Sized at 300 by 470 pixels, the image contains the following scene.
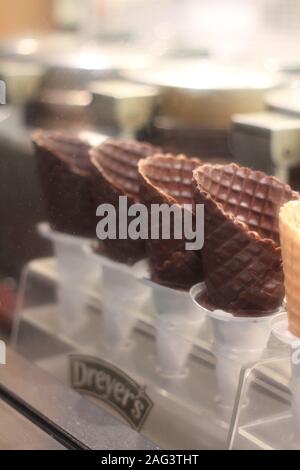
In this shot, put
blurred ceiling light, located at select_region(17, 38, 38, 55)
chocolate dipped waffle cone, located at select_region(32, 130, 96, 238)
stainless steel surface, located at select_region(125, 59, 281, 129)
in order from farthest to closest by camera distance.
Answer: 1. blurred ceiling light, located at select_region(17, 38, 38, 55)
2. stainless steel surface, located at select_region(125, 59, 281, 129)
3. chocolate dipped waffle cone, located at select_region(32, 130, 96, 238)

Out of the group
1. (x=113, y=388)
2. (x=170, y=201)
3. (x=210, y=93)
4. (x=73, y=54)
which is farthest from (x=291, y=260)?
(x=73, y=54)

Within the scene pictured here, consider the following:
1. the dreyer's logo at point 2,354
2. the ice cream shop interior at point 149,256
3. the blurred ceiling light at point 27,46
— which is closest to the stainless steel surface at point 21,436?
the ice cream shop interior at point 149,256

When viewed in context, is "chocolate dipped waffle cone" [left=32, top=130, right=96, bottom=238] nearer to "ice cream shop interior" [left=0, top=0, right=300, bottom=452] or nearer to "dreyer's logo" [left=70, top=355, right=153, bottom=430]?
"ice cream shop interior" [left=0, top=0, right=300, bottom=452]

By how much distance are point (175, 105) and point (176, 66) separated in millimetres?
259

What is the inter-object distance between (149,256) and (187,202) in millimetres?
73

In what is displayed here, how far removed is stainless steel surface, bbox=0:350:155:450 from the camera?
0.87m

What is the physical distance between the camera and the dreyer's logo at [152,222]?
2.81 feet

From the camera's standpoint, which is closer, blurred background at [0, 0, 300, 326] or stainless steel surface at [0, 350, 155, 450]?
stainless steel surface at [0, 350, 155, 450]

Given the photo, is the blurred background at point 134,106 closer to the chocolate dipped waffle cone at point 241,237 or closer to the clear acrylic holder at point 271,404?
the chocolate dipped waffle cone at point 241,237

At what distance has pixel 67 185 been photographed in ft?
3.54

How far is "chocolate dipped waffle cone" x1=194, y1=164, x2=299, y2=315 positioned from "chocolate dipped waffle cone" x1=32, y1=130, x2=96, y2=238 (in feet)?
0.73

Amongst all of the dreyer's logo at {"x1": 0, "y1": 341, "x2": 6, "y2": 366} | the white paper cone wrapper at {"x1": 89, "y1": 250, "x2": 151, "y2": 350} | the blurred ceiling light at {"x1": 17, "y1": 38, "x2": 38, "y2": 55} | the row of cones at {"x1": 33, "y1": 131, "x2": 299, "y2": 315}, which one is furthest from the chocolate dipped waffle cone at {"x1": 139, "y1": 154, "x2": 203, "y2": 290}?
the blurred ceiling light at {"x1": 17, "y1": 38, "x2": 38, "y2": 55}

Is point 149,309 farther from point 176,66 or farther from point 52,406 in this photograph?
point 176,66
